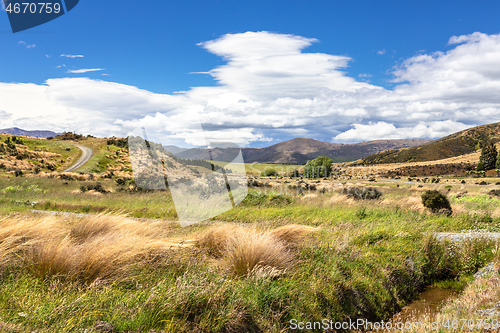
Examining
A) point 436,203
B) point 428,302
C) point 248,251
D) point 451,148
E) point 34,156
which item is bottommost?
point 428,302

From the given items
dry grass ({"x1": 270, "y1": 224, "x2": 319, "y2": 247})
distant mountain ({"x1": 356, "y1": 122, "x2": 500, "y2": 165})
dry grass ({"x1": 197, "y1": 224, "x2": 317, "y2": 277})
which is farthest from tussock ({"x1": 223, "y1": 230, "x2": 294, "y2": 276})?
distant mountain ({"x1": 356, "y1": 122, "x2": 500, "y2": 165})

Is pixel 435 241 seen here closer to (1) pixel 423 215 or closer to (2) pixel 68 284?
(1) pixel 423 215

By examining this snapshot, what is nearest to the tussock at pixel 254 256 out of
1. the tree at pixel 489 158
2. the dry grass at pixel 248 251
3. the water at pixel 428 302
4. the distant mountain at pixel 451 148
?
the dry grass at pixel 248 251

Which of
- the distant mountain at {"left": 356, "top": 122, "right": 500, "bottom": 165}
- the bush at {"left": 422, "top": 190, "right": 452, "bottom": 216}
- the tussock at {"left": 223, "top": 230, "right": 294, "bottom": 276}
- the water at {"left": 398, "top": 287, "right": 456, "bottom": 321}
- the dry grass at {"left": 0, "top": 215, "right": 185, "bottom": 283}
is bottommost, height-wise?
the water at {"left": 398, "top": 287, "right": 456, "bottom": 321}

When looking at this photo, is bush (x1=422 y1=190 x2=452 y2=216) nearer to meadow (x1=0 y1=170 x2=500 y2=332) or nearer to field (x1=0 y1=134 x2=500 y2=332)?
field (x1=0 y1=134 x2=500 y2=332)

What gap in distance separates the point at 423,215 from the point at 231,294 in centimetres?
1170

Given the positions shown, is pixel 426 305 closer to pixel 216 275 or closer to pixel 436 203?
pixel 216 275

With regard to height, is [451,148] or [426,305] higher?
[451,148]

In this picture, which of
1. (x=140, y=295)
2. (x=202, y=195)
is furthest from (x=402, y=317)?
(x=202, y=195)

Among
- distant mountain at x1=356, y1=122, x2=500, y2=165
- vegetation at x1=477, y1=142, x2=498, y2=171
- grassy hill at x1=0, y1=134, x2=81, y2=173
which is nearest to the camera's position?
grassy hill at x1=0, y1=134, x2=81, y2=173

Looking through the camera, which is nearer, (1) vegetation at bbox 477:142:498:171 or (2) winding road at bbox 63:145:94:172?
(2) winding road at bbox 63:145:94:172

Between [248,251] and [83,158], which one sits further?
[83,158]

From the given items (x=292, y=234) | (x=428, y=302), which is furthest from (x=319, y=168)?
(x=428, y=302)

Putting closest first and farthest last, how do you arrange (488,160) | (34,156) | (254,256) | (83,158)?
(254,256) → (34,156) → (83,158) → (488,160)
